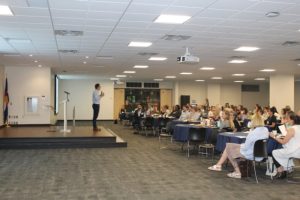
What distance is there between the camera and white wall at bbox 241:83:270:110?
28.2m

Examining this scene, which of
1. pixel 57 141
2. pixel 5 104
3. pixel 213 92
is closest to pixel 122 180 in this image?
pixel 57 141

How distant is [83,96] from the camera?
24.2m

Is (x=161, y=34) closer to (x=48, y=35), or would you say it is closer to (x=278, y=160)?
(x=48, y=35)

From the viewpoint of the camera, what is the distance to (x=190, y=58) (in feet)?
30.6

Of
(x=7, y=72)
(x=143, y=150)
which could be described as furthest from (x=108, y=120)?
(x=143, y=150)

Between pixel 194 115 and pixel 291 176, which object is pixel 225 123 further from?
pixel 194 115

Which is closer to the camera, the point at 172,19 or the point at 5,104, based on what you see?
the point at 172,19

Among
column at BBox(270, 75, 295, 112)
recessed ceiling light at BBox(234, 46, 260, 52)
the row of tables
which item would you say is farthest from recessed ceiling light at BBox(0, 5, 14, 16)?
column at BBox(270, 75, 295, 112)

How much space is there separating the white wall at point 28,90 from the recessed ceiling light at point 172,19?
31.3 feet

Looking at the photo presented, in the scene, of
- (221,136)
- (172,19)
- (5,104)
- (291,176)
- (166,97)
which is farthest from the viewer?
(166,97)

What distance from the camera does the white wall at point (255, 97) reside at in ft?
92.5

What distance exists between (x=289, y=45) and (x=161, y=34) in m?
3.79

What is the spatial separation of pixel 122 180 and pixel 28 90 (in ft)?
35.0

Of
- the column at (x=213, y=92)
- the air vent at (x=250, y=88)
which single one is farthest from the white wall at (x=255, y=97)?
the column at (x=213, y=92)
